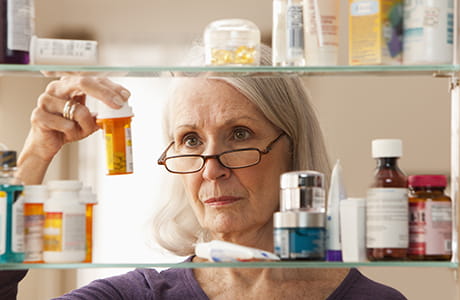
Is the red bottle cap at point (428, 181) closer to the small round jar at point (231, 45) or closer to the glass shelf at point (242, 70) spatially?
the glass shelf at point (242, 70)

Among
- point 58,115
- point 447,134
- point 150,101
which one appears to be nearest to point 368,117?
point 447,134

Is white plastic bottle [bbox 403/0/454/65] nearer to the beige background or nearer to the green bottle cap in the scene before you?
the beige background

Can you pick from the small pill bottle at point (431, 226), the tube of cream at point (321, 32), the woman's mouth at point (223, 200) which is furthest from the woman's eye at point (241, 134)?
the small pill bottle at point (431, 226)

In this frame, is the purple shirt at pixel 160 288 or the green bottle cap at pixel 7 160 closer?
the green bottle cap at pixel 7 160

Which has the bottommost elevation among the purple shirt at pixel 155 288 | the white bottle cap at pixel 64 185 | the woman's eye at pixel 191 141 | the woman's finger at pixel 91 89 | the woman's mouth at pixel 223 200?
the purple shirt at pixel 155 288

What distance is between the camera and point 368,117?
1.11 m

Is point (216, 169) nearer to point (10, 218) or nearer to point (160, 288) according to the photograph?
point (160, 288)

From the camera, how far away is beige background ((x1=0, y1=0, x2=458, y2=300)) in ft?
3.59

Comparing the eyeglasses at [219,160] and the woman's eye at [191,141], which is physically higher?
the woman's eye at [191,141]

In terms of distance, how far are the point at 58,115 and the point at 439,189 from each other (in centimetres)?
61

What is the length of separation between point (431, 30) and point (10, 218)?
64 cm

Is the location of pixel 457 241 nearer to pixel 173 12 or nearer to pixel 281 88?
pixel 281 88

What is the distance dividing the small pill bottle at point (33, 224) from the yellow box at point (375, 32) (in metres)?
0.49

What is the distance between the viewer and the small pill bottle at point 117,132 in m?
1.08
